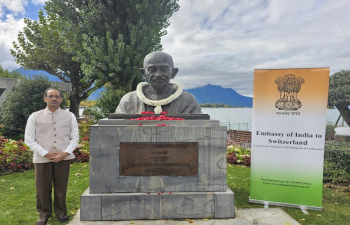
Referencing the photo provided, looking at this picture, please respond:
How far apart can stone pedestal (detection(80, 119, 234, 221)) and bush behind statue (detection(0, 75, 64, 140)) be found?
34.7 feet

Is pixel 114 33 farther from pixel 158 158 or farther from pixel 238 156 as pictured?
pixel 158 158

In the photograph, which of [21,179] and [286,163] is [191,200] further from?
[21,179]

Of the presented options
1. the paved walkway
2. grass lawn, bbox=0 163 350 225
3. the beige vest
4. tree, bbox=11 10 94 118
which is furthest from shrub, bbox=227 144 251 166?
tree, bbox=11 10 94 118

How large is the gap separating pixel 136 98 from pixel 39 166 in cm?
204

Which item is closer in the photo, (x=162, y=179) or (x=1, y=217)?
(x=162, y=179)

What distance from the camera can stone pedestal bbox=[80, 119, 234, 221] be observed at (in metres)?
3.71

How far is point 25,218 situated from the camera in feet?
13.1

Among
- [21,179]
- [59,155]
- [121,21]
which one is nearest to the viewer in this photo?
[59,155]

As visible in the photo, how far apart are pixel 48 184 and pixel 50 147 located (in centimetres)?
61

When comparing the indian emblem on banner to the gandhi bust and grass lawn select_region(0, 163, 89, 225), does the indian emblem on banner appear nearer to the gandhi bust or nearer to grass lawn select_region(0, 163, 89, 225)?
the gandhi bust

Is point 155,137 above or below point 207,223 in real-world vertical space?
above

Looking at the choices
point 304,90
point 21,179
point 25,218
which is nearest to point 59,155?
point 25,218

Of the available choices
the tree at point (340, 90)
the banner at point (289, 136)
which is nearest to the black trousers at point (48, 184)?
the banner at point (289, 136)

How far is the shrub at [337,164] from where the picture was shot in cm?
599
